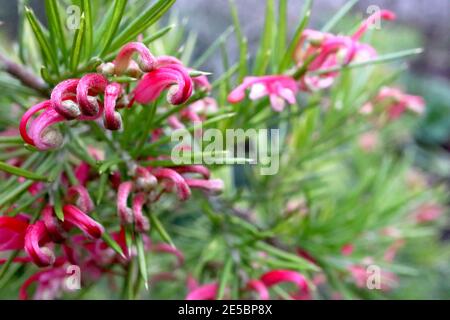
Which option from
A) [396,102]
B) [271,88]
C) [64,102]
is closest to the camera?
[64,102]

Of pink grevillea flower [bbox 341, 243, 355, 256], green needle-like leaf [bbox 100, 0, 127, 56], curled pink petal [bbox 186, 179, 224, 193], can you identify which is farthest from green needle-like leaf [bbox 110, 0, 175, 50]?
pink grevillea flower [bbox 341, 243, 355, 256]

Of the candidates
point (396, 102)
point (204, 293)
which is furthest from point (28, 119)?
point (396, 102)

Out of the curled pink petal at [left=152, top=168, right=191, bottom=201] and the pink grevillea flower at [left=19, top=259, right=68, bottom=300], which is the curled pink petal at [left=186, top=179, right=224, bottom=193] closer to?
the curled pink petal at [left=152, top=168, right=191, bottom=201]

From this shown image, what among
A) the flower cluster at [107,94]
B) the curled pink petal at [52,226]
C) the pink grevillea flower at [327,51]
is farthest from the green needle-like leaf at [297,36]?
the curled pink petal at [52,226]

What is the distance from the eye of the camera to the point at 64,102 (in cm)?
29

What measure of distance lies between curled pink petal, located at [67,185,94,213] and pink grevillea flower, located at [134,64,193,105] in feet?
0.24

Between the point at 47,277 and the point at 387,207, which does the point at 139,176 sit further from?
the point at 387,207

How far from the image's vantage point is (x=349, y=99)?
581mm

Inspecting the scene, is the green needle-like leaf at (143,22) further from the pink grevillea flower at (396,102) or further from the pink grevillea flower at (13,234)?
the pink grevillea flower at (396,102)

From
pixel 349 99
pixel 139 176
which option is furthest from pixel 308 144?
pixel 139 176

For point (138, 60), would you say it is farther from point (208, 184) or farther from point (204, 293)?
point (204, 293)

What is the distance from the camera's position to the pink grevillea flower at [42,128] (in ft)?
0.98

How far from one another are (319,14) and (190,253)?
224 cm

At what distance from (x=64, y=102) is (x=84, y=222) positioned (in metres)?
0.08
